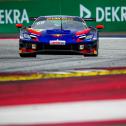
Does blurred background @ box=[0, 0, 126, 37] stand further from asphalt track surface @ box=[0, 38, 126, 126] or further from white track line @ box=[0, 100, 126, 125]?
white track line @ box=[0, 100, 126, 125]

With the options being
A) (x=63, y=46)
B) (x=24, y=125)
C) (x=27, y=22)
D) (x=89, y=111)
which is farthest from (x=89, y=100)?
(x=27, y=22)

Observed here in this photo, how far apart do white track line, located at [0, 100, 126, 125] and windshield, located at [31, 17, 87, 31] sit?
8662 mm

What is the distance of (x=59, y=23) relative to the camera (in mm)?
13500

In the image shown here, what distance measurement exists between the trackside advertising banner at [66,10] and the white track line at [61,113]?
2221cm

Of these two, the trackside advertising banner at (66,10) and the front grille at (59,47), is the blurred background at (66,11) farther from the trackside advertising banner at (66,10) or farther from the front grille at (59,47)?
the front grille at (59,47)

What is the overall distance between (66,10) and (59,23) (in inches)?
517

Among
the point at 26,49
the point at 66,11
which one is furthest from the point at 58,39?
the point at 66,11

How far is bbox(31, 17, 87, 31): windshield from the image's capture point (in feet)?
42.8

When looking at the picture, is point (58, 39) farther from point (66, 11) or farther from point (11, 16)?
point (66, 11)

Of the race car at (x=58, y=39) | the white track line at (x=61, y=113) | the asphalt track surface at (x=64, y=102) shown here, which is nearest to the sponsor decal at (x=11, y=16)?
the race car at (x=58, y=39)

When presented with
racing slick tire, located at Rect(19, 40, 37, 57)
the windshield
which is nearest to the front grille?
racing slick tire, located at Rect(19, 40, 37, 57)

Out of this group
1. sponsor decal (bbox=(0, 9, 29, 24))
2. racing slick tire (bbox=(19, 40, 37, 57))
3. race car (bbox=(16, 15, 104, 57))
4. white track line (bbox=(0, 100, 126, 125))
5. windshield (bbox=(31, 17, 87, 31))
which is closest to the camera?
white track line (bbox=(0, 100, 126, 125))

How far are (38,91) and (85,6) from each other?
72.2 feet

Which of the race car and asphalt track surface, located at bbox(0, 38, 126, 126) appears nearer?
asphalt track surface, located at bbox(0, 38, 126, 126)
